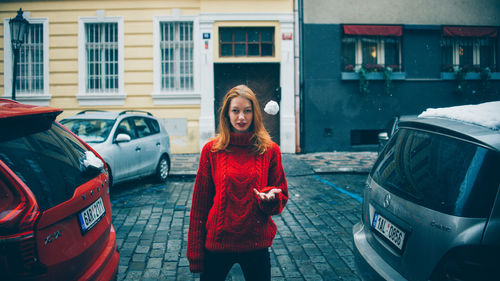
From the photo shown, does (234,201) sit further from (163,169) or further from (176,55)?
(176,55)

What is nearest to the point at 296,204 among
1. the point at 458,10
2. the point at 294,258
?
the point at 294,258

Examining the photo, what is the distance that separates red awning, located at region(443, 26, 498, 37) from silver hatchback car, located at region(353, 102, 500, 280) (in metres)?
12.1

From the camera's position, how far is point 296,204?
20.6 ft

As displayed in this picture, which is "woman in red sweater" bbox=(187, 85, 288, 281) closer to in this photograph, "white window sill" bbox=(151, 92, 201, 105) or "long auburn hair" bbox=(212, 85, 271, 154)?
"long auburn hair" bbox=(212, 85, 271, 154)

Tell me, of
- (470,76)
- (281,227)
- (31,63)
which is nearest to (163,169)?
A: (281,227)

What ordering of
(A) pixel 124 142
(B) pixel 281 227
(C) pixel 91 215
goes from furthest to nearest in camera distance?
(A) pixel 124 142, (B) pixel 281 227, (C) pixel 91 215

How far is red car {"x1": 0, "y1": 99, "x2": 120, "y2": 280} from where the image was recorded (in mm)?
1777

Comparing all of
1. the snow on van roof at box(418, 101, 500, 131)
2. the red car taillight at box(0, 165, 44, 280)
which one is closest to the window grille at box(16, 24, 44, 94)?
the red car taillight at box(0, 165, 44, 280)

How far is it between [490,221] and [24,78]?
14287 mm

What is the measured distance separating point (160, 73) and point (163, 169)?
5.04 meters

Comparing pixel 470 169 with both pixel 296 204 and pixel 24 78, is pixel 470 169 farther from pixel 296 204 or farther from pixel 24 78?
pixel 24 78

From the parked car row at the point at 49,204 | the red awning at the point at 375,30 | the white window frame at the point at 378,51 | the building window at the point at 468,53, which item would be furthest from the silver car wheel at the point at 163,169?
the building window at the point at 468,53

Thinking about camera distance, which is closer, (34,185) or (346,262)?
(34,185)

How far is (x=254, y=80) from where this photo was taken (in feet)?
41.1
